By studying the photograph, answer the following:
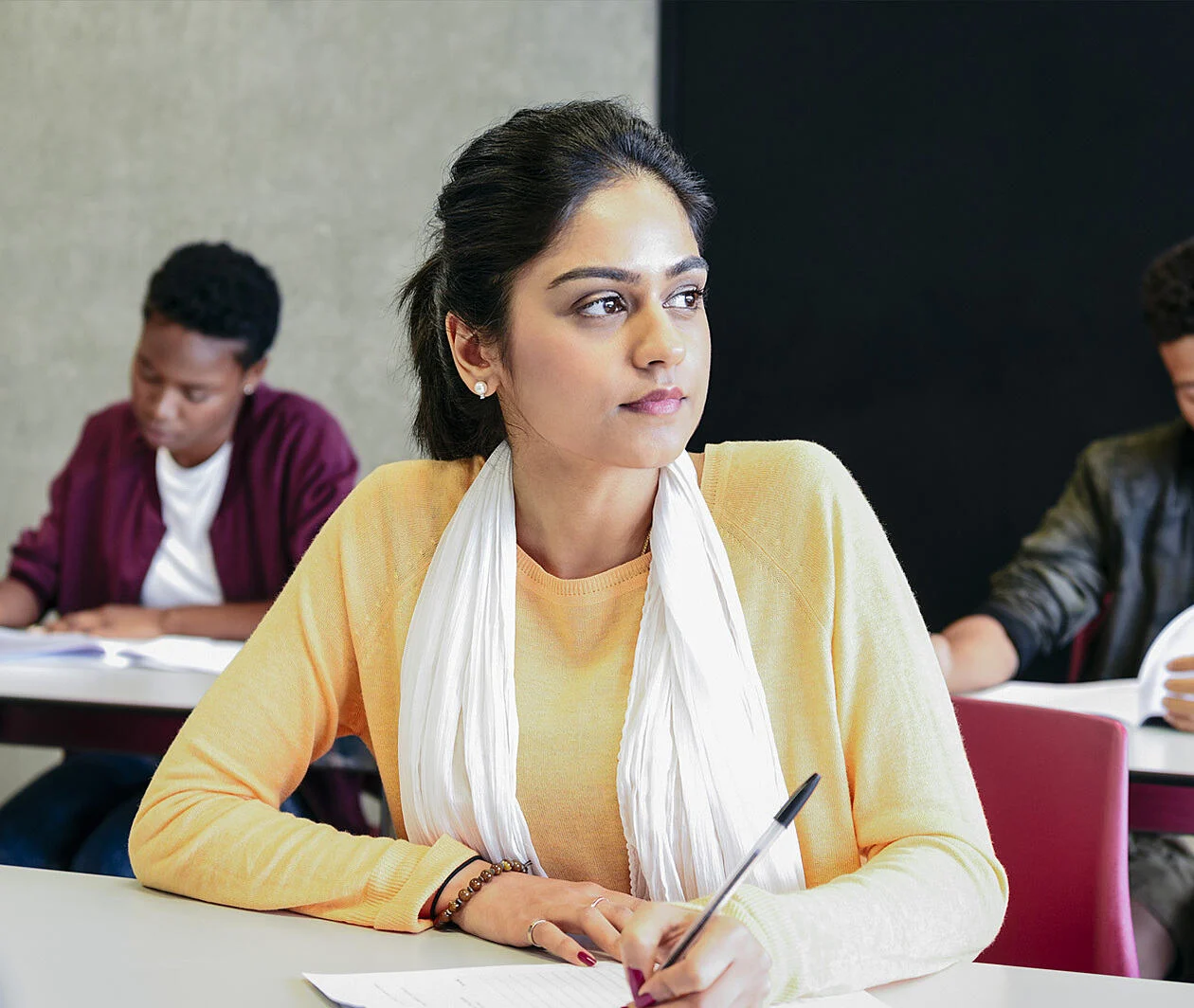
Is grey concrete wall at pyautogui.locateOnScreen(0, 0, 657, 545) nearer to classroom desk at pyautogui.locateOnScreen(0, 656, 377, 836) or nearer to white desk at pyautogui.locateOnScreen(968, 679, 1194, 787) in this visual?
classroom desk at pyautogui.locateOnScreen(0, 656, 377, 836)

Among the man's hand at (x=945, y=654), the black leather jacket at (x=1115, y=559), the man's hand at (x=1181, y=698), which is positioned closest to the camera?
the man's hand at (x=1181, y=698)

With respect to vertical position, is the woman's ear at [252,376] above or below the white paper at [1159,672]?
above

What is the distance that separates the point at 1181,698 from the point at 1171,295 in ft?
2.65

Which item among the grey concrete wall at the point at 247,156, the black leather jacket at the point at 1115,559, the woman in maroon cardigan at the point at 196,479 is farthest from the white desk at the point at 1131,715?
the grey concrete wall at the point at 247,156

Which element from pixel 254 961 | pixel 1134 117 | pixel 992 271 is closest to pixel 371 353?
pixel 992 271

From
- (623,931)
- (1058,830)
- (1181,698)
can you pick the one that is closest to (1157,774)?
(1181,698)

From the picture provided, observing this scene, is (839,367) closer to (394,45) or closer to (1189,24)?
(1189,24)

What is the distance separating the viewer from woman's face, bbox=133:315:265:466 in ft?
9.02

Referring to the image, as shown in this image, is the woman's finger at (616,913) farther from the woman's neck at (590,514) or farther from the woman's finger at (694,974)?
the woman's neck at (590,514)

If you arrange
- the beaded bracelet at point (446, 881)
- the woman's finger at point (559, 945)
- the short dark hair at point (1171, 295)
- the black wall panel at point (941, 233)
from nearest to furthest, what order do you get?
the woman's finger at point (559, 945) < the beaded bracelet at point (446, 881) < the short dark hair at point (1171, 295) < the black wall panel at point (941, 233)

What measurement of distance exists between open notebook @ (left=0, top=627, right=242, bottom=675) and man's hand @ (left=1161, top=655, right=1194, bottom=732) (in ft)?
4.96

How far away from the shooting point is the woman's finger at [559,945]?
106 cm

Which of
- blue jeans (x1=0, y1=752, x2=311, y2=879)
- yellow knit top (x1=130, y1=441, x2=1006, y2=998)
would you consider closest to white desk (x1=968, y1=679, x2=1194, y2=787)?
yellow knit top (x1=130, y1=441, x2=1006, y2=998)

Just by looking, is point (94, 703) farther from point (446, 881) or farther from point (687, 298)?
point (687, 298)
